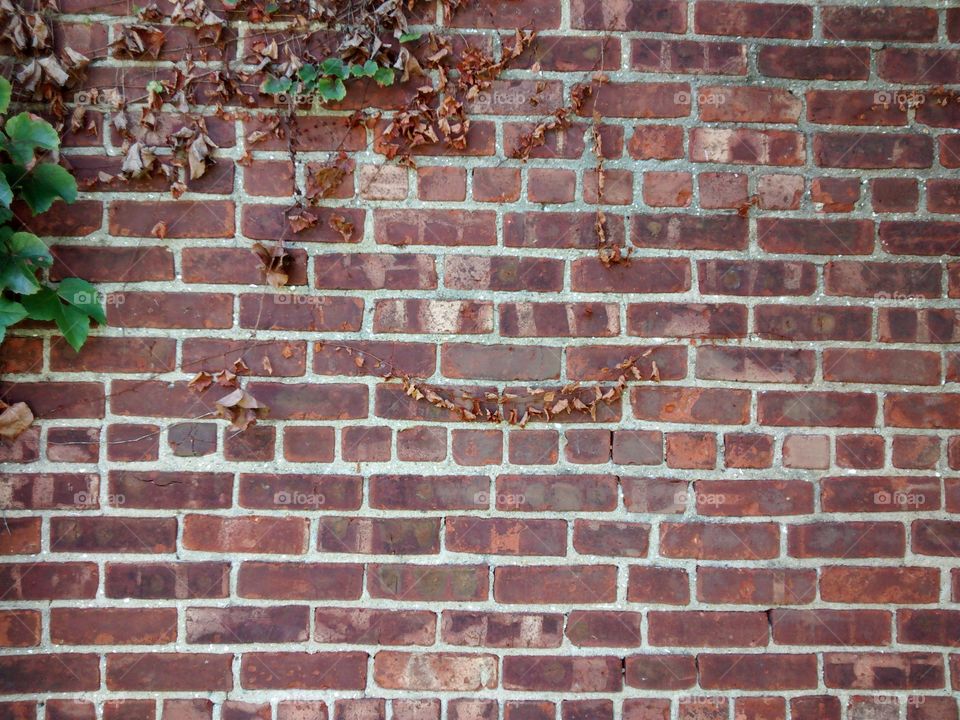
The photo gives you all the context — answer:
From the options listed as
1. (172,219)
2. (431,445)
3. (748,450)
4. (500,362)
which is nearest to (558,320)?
(500,362)

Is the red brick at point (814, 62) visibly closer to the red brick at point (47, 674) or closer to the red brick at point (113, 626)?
the red brick at point (113, 626)

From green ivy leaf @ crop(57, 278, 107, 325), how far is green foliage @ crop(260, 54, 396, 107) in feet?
1.70

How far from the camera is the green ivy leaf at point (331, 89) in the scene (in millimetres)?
1431

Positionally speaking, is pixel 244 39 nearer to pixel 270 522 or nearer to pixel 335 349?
pixel 335 349

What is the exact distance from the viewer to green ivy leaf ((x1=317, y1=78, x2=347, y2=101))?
56.3 inches

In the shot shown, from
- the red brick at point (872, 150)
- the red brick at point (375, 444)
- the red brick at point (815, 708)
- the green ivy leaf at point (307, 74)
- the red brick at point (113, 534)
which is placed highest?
the green ivy leaf at point (307, 74)

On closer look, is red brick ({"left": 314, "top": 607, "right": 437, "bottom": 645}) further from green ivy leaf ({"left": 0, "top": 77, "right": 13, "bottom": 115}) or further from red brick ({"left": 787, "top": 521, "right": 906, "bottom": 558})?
green ivy leaf ({"left": 0, "top": 77, "right": 13, "bottom": 115})

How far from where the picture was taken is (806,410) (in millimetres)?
1476

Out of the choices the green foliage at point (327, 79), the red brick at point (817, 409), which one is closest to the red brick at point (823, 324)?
the red brick at point (817, 409)

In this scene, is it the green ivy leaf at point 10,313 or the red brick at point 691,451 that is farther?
the red brick at point 691,451

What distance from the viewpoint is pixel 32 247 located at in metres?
1.36

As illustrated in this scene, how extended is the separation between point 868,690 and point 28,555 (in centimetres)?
169

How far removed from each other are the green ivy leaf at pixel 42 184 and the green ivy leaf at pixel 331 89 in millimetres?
505

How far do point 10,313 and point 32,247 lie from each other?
0.13 m
